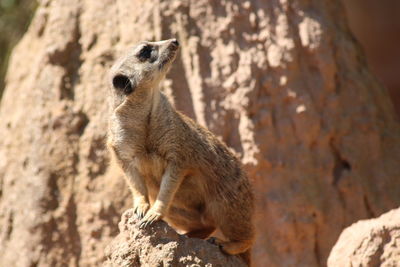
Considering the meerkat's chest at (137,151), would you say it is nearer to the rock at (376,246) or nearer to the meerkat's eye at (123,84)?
the meerkat's eye at (123,84)

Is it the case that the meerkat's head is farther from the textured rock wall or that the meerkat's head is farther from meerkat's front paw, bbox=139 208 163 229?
the textured rock wall

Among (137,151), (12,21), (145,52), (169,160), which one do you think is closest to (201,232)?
(169,160)

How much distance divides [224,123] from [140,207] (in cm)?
184

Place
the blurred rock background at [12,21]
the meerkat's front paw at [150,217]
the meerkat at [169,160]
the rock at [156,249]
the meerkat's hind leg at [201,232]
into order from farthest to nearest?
the blurred rock background at [12,21] < the meerkat's hind leg at [201,232] < the meerkat at [169,160] < the meerkat's front paw at [150,217] < the rock at [156,249]

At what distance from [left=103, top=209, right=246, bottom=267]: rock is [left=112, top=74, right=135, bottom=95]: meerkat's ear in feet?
2.63

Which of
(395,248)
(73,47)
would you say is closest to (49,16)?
(73,47)

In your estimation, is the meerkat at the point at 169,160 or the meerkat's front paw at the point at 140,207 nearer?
the meerkat's front paw at the point at 140,207

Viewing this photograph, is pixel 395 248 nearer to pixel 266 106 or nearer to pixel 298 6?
pixel 266 106

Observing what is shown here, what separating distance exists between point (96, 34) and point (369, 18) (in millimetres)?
3888

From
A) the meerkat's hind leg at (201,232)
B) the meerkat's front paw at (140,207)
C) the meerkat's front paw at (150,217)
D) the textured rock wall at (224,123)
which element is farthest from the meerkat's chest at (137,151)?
the textured rock wall at (224,123)

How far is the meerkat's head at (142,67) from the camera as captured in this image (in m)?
4.64

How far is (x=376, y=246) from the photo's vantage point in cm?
428

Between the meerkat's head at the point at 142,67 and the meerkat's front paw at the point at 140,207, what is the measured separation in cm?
65

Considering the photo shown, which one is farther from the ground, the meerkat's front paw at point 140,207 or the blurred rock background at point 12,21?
the meerkat's front paw at point 140,207
